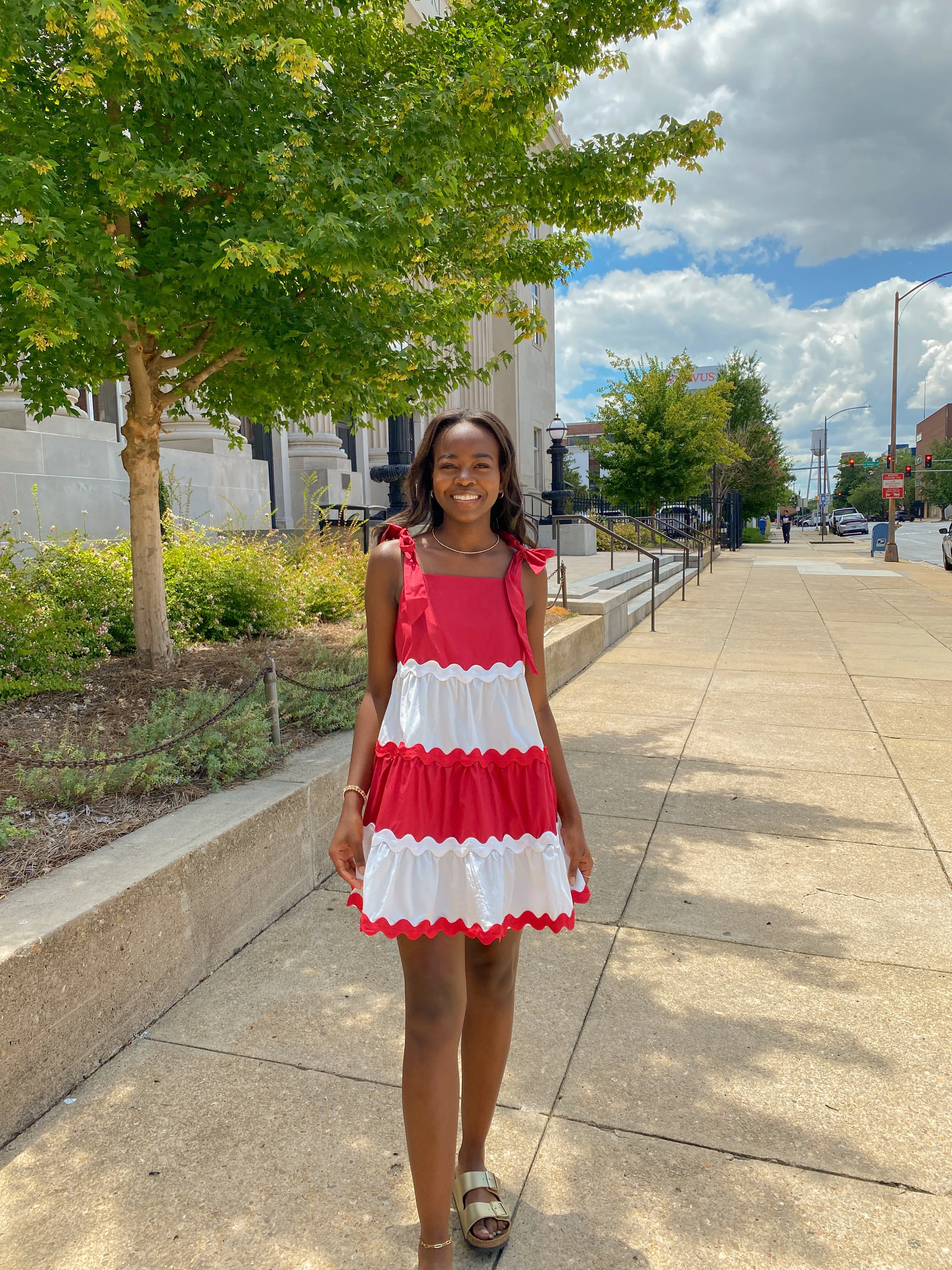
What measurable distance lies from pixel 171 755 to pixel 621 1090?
2401 millimetres

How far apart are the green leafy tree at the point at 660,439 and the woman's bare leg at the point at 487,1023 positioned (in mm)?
26031

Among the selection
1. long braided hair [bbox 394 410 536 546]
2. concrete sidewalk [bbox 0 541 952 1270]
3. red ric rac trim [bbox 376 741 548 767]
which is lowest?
concrete sidewalk [bbox 0 541 952 1270]

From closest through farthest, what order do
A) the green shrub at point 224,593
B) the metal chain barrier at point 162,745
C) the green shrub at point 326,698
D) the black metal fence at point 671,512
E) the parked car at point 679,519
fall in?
1. the metal chain barrier at point 162,745
2. the green shrub at point 326,698
3. the green shrub at point 224,593
4. the black metal fence at point 671,512
5. the parked car at point 679,519

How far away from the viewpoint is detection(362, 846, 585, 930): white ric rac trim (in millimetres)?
1945

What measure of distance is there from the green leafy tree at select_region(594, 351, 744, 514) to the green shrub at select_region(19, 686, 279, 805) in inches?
936

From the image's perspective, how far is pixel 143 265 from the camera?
4660 mm

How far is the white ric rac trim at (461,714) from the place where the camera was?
6.68 ft

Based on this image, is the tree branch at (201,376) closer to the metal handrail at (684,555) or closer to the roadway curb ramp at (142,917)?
the roadway curb ramp at (142,917)

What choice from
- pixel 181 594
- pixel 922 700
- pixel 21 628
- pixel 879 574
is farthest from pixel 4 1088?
pixel 879 574

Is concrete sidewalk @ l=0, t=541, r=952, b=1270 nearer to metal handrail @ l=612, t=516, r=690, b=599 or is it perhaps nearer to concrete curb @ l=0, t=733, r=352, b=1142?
concrete curb @ l=0, t=733, r=352, b=1142

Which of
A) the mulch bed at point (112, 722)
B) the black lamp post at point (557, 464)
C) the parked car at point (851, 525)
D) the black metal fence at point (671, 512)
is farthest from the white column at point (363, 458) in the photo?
the parked car at point (851, 525)

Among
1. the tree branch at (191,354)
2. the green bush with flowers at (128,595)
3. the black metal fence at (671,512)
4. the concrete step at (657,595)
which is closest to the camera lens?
the tree branch at (191,354)

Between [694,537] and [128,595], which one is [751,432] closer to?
[694,537]

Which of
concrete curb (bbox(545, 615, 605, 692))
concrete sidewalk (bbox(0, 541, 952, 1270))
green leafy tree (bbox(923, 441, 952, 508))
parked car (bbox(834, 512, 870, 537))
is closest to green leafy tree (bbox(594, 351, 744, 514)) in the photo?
concrete curb (bbox(545, 615, 605, 692))
